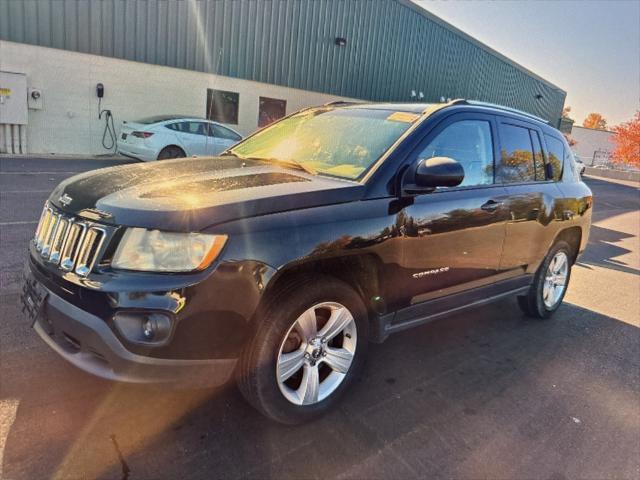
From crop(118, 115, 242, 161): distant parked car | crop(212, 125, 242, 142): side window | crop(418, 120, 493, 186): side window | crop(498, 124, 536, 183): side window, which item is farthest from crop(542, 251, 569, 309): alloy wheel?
crop(212, 125, 242, 142): side window

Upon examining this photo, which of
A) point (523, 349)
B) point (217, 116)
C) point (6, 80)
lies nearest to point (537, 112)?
point (217, 116)

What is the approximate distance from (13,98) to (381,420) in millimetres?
14917

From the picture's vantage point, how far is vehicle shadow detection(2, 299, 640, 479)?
2393 millimetres

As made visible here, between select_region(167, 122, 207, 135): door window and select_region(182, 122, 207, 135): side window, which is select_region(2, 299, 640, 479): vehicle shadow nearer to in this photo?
select_region(167, 122, 207, 135): door window

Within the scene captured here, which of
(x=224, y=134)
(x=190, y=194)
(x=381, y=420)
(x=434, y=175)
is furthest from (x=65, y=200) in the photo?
(x=224, y=134)

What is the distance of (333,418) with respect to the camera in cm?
288

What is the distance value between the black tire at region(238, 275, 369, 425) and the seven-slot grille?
2.83 ft

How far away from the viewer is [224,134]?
1370cm

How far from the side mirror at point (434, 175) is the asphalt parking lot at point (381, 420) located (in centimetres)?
138

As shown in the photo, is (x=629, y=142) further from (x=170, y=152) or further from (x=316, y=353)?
(x=316, y=353)

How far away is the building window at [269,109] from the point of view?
19.7m

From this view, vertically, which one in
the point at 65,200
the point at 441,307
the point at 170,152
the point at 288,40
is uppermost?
the point at 288,40

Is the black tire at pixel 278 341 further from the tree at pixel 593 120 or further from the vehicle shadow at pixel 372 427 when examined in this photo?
the tree at pixel 593 120

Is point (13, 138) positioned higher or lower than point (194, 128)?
lower
